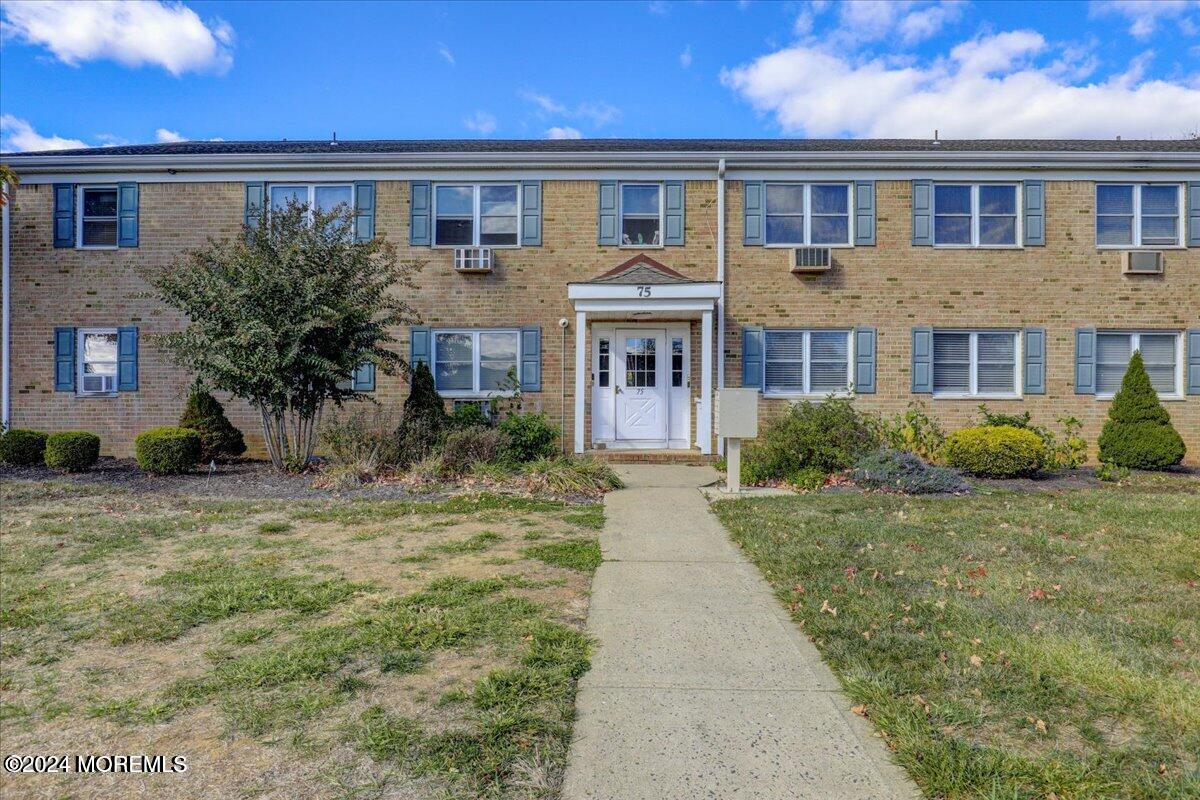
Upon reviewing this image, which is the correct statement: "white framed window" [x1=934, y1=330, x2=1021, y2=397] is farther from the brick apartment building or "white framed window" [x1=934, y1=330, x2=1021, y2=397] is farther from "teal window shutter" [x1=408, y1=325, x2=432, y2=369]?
"teal window shutter" [x1=408, y1=325, x2=432, y2=369]

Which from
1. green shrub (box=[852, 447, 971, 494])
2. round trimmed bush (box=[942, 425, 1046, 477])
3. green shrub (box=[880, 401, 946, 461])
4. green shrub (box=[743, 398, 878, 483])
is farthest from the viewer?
green shrub (box=[880, 401, 946, 461])

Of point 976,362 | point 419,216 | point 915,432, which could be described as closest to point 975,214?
point 976,362

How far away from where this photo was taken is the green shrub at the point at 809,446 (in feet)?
31.3

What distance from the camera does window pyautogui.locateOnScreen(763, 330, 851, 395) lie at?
12570 millimetres

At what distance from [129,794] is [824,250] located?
12102 millimetres

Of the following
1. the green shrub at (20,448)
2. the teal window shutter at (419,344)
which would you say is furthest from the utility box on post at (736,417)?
the green shrub at (20,448)

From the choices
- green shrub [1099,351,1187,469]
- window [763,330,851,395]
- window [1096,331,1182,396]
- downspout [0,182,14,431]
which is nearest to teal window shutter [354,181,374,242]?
downspout [0,182,14,431]

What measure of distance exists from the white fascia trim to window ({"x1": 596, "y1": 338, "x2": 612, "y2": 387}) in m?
1.44

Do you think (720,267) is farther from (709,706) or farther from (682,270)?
(709,706)

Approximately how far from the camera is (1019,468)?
10.0 metres

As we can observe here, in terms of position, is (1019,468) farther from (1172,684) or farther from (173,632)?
(173,632)

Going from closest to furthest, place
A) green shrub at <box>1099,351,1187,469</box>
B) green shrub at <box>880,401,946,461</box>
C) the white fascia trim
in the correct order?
green shrub at <box>1099,351,1187,469</box>, the white fascia trim, green shrub at <box>880,401,946,461</box>

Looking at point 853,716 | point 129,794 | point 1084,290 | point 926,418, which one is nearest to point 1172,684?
point 853,716

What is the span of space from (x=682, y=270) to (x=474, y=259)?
384cm
